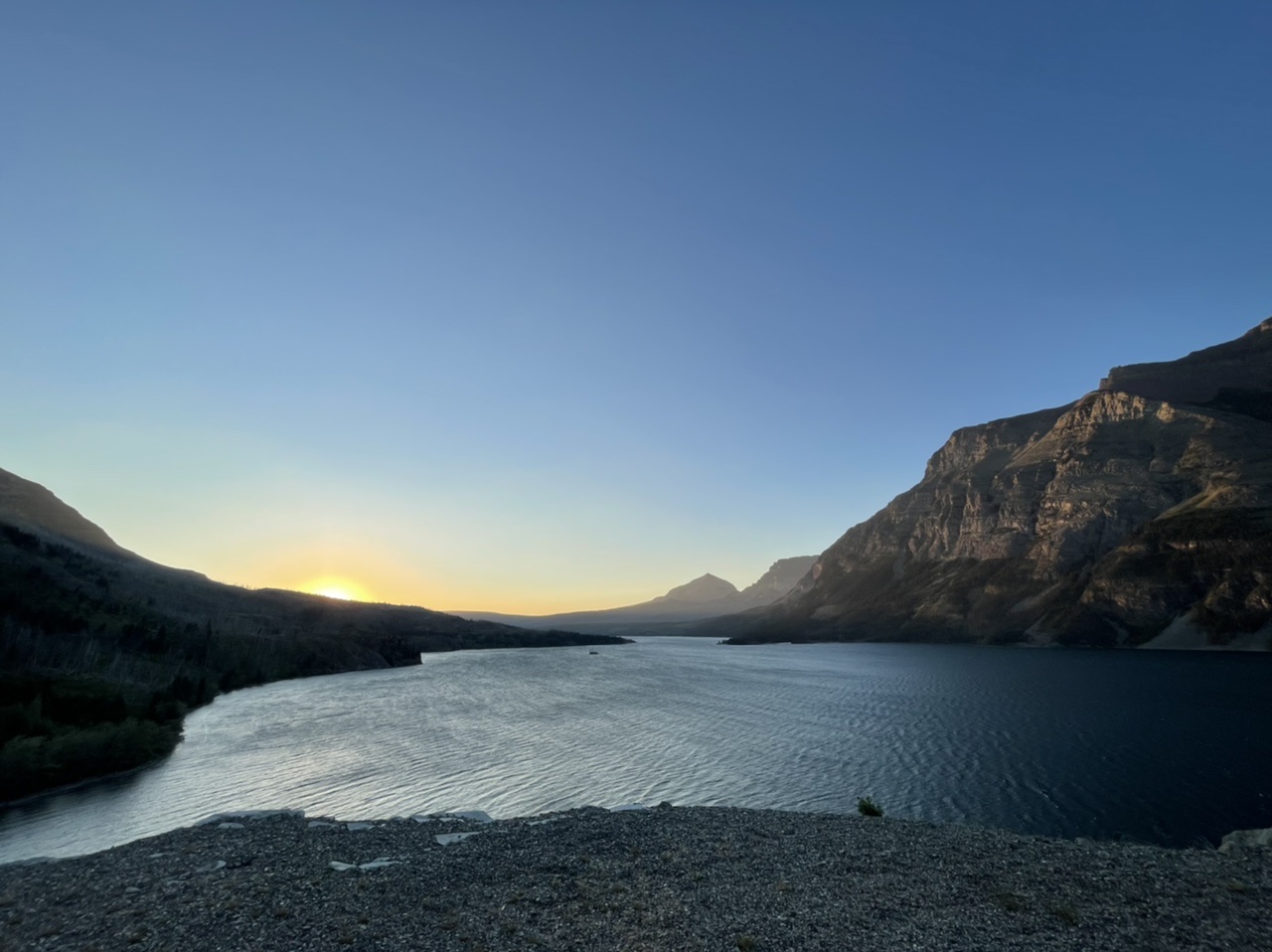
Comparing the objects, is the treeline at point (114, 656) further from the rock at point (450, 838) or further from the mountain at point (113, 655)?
the rock at point (450, 838)

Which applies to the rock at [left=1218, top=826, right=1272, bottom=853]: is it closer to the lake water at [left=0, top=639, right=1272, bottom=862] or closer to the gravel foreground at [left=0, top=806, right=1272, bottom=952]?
the gravel foreground at [left=0, top=806, right=1272, bottom=952]

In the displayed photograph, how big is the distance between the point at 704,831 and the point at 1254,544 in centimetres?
17711

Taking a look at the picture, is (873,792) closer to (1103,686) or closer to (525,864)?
Result: (525,864)

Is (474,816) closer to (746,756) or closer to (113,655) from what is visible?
(746,756)

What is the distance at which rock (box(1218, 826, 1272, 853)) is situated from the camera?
24031 millimetres

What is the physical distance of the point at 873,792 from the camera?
40.5 m

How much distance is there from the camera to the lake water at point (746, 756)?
36750mm

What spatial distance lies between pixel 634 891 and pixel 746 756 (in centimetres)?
3427

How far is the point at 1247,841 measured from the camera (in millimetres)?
24859

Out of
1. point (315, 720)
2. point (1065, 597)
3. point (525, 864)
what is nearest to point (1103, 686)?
point (525, 864)

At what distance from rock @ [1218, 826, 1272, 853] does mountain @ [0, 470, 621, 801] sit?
214ft

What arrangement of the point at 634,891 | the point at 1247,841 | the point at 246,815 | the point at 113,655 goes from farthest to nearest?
the point at 113,655 < the point at 246,815 < the point at 1247,841 < the point at 634,891

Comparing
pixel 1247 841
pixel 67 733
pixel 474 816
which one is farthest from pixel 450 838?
pixel 67 733

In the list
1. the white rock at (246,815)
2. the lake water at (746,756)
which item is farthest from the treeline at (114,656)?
the white rock at (246,815)
